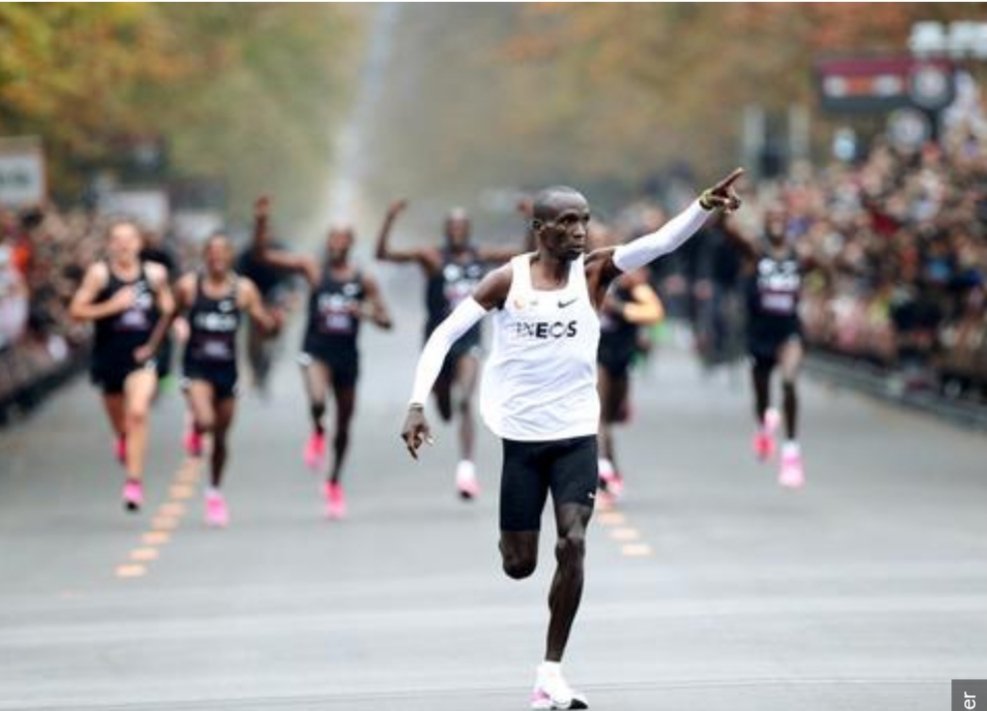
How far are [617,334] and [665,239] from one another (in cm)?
1022

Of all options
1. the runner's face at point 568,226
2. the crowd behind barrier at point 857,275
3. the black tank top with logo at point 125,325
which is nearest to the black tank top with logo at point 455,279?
the black tank top with logo at point 125,325

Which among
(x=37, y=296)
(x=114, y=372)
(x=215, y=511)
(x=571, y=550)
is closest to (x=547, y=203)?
(x=571, y=550)

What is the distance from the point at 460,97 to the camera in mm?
133125

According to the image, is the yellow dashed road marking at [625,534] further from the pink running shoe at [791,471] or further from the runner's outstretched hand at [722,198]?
the runner's outstretched hand at [722,198]

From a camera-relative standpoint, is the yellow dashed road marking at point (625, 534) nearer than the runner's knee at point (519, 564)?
No

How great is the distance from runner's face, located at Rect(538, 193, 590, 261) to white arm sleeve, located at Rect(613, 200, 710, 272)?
0.22 m

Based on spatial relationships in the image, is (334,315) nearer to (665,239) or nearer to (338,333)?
A: (338,333)

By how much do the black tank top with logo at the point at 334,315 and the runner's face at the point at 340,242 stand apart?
9.0 inches

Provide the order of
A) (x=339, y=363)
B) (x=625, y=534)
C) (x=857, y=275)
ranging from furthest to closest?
1. (x=857, y=275)
2. (x=339, y=363)
3. (x=625, y=534)

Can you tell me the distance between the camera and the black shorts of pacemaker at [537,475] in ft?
39.2

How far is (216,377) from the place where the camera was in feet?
66.0

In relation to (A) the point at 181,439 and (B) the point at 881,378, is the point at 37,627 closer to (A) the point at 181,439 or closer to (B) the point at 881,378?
(A) the point at 181,439

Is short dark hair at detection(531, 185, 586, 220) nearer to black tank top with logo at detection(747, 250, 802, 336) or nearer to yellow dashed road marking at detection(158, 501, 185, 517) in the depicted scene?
yellow dashed road marking at detection(158, 501, 185, 517)

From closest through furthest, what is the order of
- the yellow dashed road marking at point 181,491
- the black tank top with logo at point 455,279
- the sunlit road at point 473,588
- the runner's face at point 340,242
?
the sunlit road at point 473,588
the runner's face at point 340,242
the black tank top with logo at point 455,279
the yellow dashed road marking at point 181,491
